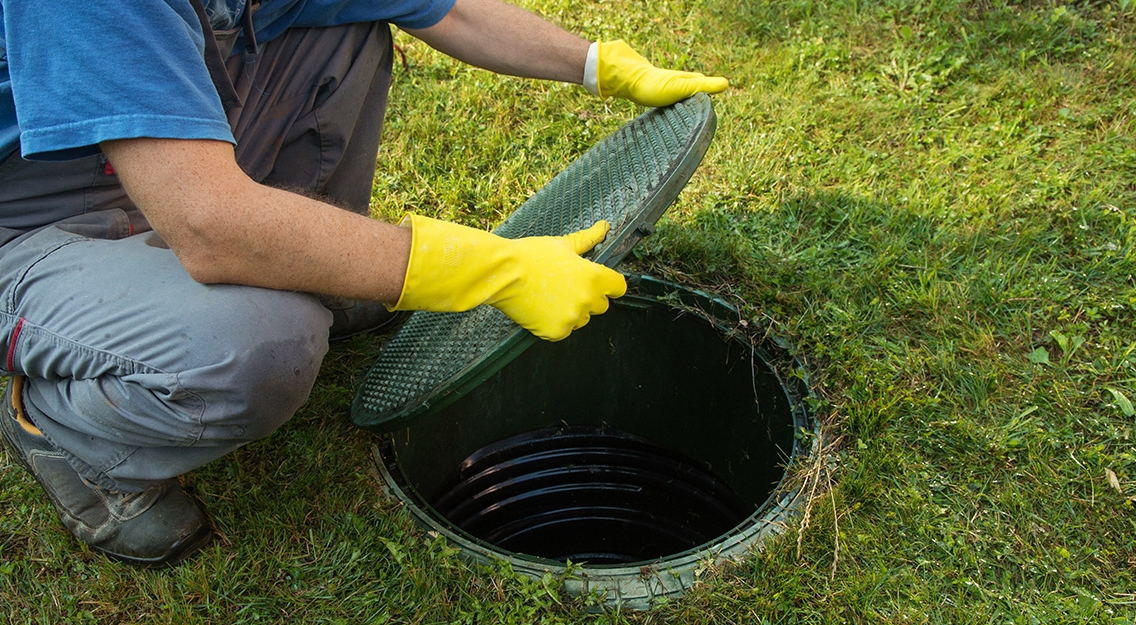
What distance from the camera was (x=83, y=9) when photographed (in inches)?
50.3

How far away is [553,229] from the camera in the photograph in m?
1.96

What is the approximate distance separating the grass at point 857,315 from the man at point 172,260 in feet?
0.76

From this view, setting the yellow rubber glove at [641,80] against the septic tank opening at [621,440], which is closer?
the yellow rubber glove at [641,80]

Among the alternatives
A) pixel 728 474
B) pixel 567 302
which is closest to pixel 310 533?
pixel 567 302

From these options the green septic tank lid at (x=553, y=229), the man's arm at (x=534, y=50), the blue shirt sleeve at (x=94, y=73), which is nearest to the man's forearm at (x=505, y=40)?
the man's arm at (x=534, y=50)

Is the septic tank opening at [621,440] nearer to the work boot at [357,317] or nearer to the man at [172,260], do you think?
the work boot at [357,317]

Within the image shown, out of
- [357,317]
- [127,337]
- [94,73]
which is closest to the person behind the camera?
[94,73]

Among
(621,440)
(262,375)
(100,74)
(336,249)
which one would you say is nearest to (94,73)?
(100,74)

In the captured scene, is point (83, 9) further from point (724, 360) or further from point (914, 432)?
point (914, 432)

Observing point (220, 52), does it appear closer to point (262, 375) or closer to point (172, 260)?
point (172, 260)

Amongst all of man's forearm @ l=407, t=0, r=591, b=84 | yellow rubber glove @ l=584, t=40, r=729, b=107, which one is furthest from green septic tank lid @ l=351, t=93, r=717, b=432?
man's forearm @ l=407, t=0, r=591, b=84

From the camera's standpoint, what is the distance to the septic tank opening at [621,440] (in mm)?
2268

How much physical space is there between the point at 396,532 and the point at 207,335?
595mm

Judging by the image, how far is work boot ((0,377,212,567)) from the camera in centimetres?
179
